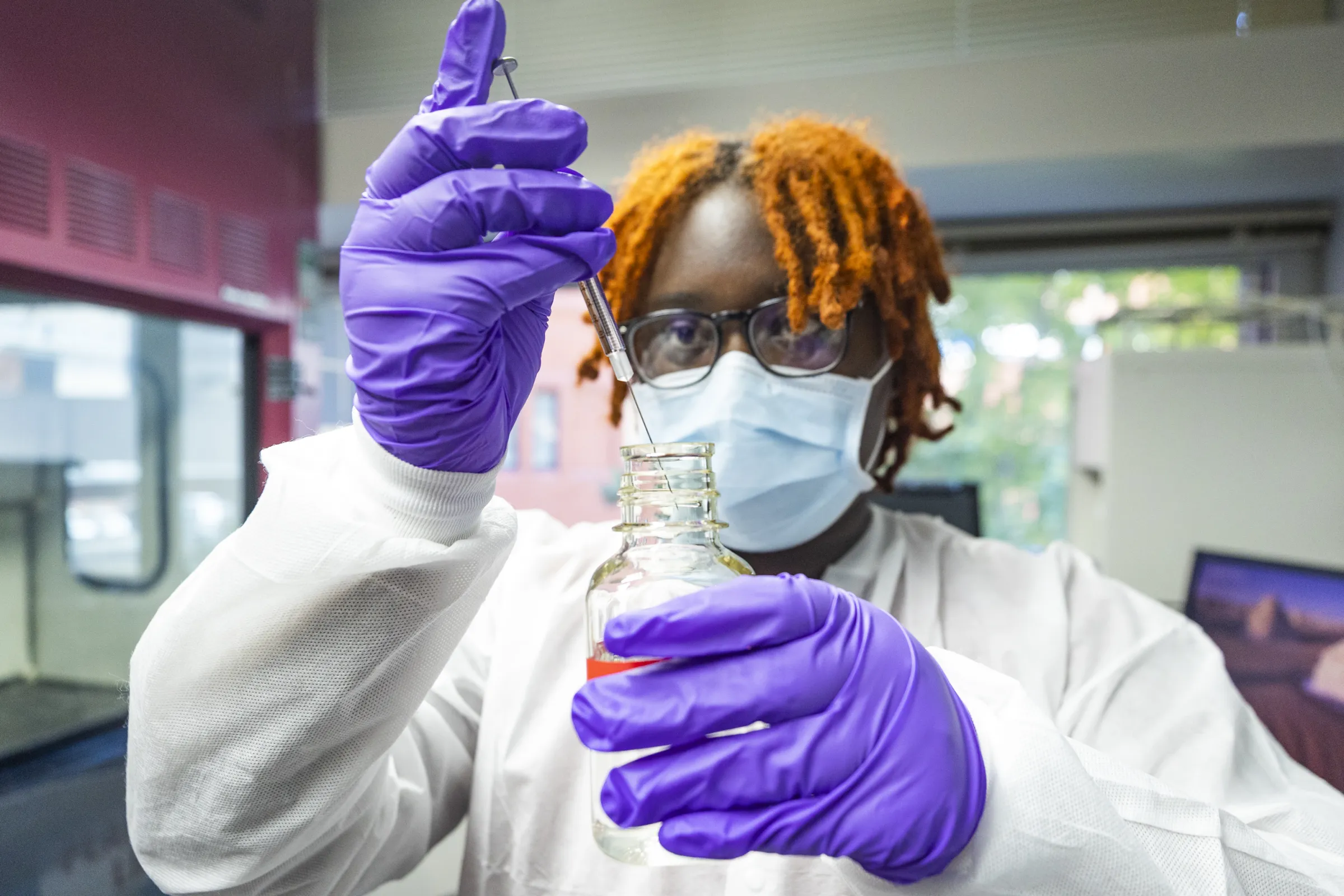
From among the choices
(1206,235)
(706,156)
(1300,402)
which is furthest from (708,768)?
(1206,235)

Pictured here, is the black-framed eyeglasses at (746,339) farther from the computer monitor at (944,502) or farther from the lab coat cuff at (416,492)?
the computer monitor at (944,502)

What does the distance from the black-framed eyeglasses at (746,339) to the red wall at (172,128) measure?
0.96 meters

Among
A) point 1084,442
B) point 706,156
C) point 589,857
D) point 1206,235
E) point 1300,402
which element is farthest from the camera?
point 1206,235

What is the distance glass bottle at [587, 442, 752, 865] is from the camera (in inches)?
21.6

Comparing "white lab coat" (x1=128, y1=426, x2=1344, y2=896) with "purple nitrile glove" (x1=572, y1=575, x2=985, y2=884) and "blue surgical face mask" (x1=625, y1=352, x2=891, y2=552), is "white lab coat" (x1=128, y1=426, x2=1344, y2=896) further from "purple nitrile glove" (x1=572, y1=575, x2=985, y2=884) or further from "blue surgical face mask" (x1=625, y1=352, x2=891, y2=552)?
"blue surgical face mask" (x1=625, y1=352, x2=891, y2=552)

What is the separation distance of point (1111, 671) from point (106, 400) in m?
2.20

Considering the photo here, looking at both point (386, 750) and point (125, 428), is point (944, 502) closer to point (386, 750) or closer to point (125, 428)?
point (386, 750)

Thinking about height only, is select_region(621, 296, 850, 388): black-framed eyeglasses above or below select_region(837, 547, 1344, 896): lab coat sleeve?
above

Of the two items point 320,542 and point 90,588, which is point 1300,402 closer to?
point 320,542

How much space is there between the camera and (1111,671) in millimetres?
890

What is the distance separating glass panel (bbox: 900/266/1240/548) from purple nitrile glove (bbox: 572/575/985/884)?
211 cm

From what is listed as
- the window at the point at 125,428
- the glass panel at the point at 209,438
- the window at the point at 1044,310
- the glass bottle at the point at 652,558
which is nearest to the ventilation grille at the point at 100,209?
the window at the point at 125,428

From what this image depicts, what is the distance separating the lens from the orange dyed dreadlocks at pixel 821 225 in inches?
36.9

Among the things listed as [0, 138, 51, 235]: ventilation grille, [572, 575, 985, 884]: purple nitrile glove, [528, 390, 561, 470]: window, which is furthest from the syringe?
[528, 390, 561, 470]: window
